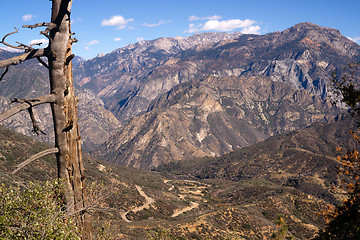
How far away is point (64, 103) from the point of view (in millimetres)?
9836

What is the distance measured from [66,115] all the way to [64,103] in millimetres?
405

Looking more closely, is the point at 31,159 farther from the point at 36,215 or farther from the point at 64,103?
the point at 36,215

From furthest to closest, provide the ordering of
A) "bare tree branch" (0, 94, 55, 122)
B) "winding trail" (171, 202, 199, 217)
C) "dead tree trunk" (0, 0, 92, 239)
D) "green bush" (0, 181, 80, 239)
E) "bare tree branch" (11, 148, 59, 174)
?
"winding trail" (171, 202, 199, 217), "green bush" (0, 181, 80, 239), "dead tree trunk" (0, 0, 92, 239), "bare tree branch" (11, 148, 59, 174), "bare tree branch" (0, 94, 55, 122)

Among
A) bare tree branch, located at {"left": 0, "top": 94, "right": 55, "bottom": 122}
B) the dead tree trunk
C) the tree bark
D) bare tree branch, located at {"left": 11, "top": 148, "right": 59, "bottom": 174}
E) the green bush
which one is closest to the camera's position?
bare tree branch, located at {"left": 0, "top": 94, "right": 55, "bottom": 122}

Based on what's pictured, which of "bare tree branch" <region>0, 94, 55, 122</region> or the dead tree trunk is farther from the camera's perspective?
the dead tree trunk

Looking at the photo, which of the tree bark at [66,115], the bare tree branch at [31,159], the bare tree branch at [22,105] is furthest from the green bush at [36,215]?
the bare tree branch at [22,105]

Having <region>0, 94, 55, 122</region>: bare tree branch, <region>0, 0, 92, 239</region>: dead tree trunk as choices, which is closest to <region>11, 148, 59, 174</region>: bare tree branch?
<region>0, 0, 92, 239</region>: dead tree trunk

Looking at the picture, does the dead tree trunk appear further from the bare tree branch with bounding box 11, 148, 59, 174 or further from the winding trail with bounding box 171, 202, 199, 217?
the winding trail with bounding box 171, 202, 199, 217

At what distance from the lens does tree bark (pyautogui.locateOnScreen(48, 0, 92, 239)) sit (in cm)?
941

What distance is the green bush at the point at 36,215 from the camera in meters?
10.0

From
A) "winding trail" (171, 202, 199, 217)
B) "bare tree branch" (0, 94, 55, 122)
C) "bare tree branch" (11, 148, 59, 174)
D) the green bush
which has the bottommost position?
"winding trail" (171, 202, 199, 217)

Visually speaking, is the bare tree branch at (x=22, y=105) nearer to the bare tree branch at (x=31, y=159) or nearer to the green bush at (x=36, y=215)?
the bare tree branch at (x=31, y=159)

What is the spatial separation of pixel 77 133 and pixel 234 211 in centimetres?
10757

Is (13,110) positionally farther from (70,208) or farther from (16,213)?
(16,213)
